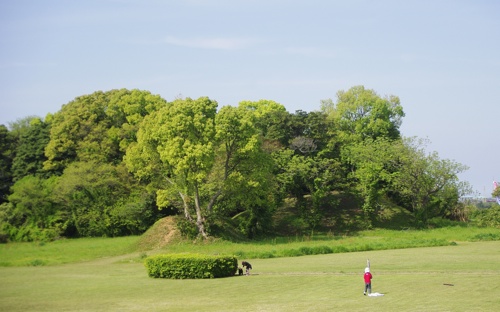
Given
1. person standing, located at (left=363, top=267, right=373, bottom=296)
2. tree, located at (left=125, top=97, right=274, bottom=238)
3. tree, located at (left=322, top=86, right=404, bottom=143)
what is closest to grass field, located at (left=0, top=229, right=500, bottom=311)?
person standing, located at (left=363, top=267, right=373, bottom=296)

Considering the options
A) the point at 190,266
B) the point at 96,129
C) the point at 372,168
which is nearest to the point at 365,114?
the point at 372,168

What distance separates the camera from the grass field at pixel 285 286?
2300cm

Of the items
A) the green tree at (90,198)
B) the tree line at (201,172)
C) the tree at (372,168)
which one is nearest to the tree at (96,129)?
the tree line at (201,172)

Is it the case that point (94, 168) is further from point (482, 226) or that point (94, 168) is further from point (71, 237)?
point (482, 226)

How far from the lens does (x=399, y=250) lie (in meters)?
45.4

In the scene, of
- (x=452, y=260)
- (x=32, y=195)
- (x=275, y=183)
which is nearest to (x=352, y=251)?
(x=452, y=260)

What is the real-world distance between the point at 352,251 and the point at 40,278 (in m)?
22.1

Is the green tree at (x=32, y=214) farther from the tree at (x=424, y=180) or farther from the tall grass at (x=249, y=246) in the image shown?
the tree at (x=424, y=180)

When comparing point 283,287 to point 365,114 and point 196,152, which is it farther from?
point 365,114

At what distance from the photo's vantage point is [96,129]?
214ft

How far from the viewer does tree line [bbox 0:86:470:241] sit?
52.4m

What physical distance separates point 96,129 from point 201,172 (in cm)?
1927

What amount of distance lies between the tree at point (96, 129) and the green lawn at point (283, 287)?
26.1 meters

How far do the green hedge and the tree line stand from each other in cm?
1783
